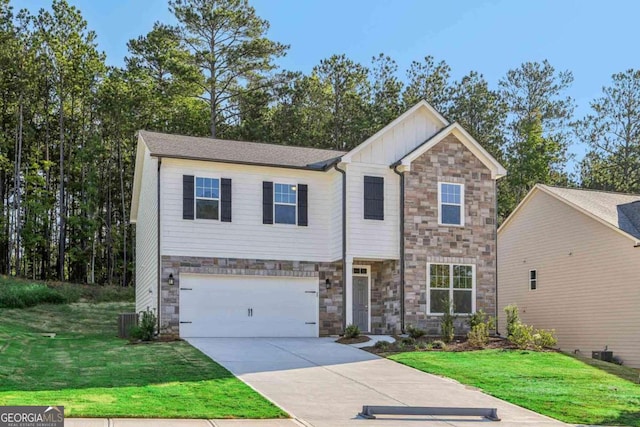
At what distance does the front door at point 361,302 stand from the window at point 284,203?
2.86 meters

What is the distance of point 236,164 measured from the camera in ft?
69.0

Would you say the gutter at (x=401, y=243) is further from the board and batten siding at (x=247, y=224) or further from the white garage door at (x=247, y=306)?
the white garage door at (x=247, y=306)

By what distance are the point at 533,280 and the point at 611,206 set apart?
3598 millimetres

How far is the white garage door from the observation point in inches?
802

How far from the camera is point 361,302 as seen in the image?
74.2ft

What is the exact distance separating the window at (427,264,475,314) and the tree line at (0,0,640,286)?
17.9 m

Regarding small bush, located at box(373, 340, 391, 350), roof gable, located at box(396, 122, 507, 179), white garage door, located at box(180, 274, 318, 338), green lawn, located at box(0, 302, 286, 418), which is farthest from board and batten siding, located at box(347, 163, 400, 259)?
green lawn, located at box(0, 302, 286, 418)

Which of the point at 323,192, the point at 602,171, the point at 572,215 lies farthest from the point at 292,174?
the point at 602,171

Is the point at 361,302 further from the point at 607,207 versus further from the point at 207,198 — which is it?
the point at 607,207

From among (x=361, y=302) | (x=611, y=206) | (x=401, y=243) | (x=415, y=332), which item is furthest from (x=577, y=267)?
(x=361, y=302)

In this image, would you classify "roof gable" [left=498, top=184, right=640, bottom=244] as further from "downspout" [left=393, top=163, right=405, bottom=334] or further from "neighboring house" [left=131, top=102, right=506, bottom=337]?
"downspout" [left=393, top=163, right=405, bottom=334]

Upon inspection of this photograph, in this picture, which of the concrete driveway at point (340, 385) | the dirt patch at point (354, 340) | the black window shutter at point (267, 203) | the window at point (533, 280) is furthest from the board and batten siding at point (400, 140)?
the window at point (533, 280)

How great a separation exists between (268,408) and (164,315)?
959 cm

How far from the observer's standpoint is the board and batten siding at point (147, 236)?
2088 cm
